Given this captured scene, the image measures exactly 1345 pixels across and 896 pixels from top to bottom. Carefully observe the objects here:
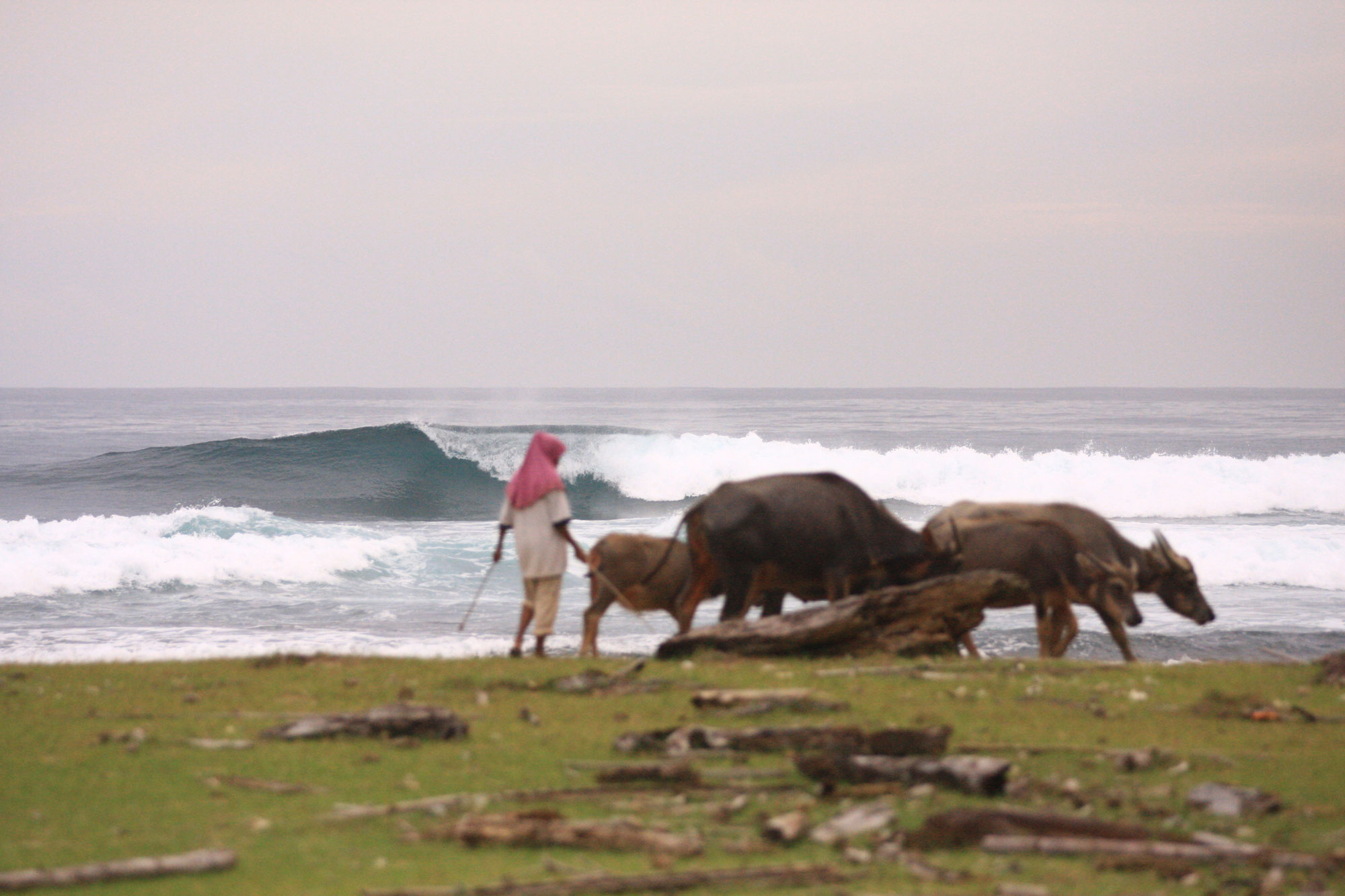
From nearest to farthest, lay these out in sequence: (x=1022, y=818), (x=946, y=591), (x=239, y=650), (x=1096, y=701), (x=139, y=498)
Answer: (x=1022, y=818)
(x=1096, y=701)
(x=946, y=591)
(x=239, y=650)
(x=139, y=498)

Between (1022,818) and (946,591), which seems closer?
(1022,818)

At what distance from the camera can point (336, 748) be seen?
7.87 m

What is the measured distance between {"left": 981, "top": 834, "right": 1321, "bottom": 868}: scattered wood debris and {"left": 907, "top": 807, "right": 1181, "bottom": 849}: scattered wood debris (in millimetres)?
53

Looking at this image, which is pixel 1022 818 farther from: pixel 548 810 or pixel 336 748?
pixel 336 748

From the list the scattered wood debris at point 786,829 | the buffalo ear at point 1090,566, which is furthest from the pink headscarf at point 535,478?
the scattered wood debris at point 786,829

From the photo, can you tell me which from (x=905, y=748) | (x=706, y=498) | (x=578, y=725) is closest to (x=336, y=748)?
(x=578, y=725)

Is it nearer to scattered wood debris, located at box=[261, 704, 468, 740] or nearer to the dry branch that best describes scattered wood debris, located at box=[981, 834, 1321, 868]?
the dry branch

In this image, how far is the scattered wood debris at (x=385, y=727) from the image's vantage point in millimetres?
8148

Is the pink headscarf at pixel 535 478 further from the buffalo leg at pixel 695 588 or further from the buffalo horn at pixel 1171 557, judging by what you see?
the buffalo horn at pixel 1171 557

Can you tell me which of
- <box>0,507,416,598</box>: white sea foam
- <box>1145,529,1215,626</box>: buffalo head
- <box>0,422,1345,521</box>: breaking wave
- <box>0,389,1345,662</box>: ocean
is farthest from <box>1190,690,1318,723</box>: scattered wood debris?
<box>0,422,1345,521</box>: breaking wave

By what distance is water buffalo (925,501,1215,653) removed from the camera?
14117 mm

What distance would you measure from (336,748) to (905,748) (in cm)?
332

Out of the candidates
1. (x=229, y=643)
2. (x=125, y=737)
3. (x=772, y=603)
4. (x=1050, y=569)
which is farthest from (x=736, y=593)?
(x=229, y=643)

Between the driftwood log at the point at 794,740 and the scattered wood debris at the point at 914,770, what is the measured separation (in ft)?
0.34
